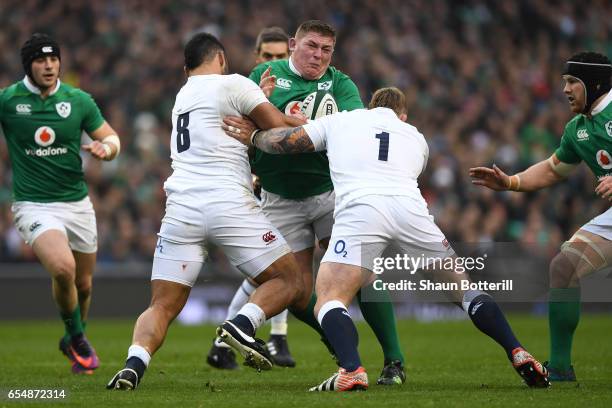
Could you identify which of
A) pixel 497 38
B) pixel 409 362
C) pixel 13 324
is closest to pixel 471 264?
pixel 409 362

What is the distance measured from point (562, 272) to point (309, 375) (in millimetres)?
2444

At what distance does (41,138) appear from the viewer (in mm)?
10688

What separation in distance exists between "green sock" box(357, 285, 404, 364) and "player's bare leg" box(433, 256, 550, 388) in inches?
45.1

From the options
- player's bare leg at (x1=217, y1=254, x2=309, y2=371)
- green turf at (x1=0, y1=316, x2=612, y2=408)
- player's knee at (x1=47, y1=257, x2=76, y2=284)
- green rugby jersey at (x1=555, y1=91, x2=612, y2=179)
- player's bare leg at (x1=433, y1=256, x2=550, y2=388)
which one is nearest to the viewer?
Answer: green turf at (x1=0, y1=316, x2=612, y2=408)

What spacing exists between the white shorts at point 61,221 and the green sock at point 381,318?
3.07 meters

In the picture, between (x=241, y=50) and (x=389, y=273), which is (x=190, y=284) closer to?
(x=389, y=273)

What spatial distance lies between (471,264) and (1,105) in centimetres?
471

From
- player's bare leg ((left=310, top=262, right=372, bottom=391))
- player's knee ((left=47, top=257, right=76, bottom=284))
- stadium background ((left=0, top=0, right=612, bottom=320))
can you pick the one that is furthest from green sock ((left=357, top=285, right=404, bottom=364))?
stadium background ((left=0, top=0, right=612, bottom=320))

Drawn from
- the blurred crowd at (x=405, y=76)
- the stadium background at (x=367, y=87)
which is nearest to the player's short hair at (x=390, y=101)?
the stadium background at (x=367, y=87)

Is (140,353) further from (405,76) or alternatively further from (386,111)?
(405,76)

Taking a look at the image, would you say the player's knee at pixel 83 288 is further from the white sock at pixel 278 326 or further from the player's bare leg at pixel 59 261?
the white sock at pixel 278 326

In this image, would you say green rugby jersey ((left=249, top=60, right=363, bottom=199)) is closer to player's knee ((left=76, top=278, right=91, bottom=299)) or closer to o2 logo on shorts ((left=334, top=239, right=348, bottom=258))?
o2 logo on shorts ((left=334, top=239, right=348, bottom=258))

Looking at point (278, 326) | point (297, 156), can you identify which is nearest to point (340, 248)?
point (297, 156)

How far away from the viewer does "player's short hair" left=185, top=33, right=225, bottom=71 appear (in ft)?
29.2
